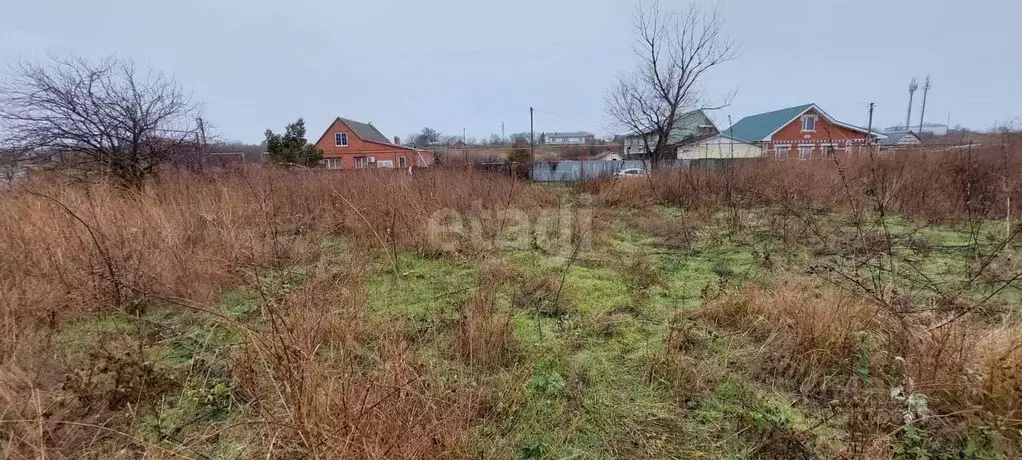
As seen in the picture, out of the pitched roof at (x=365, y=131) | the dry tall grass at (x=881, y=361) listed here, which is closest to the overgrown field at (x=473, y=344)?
the dry tall grass at (x=881, y=361)

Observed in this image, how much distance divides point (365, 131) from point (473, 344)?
104ft

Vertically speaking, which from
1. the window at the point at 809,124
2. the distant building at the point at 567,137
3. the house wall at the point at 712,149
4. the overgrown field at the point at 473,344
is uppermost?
the distant building at the point at 567,137

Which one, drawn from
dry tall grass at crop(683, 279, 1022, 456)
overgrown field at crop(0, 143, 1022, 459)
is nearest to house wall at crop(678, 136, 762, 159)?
overgrown field at crop(0, 143, 1022, 459)

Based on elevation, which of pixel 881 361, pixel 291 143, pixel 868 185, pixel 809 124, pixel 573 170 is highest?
pixel 809 124

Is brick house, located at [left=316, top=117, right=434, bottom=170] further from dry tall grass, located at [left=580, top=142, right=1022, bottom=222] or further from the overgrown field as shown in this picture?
the overgrown field

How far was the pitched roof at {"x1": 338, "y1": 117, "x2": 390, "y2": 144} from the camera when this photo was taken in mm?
28056

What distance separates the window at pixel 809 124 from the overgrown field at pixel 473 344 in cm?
2422

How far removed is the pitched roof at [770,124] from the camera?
23.3 meters

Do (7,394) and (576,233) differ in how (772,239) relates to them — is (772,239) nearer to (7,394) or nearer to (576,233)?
(576,233)

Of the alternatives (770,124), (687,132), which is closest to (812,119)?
(770,124)

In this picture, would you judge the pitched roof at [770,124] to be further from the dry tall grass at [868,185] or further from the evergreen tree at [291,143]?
the evergreen tree at [291,143]

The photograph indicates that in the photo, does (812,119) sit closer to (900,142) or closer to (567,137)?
(900,142)

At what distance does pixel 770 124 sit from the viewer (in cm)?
2525

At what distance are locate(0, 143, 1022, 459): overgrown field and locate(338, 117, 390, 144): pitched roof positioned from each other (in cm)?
2513
